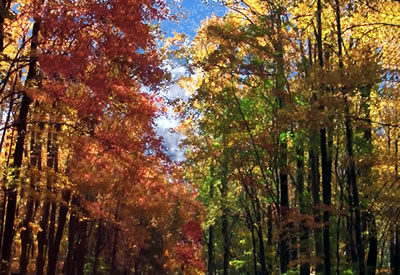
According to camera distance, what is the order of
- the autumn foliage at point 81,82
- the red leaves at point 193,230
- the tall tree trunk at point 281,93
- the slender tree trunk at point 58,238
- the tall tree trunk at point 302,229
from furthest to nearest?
the red leaves at point 193,230 < the slender tree trunk at point 58,238 < the tall tree trunk at point 281,93 < the tall tree trunk at point 302,229 < the autumn foliage at point 81,82

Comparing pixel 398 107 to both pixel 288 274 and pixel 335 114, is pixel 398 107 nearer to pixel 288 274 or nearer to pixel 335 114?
pixel 288 274

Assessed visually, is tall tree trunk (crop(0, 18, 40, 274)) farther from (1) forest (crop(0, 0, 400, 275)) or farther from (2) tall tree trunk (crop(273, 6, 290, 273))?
(2) tall tree trunk (crop(273, 6, 290, 273))

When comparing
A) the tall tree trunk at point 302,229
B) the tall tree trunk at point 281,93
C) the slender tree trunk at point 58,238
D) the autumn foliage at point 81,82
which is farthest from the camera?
the slender tree trunk at point 58,238

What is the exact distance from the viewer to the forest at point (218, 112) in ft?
34.1

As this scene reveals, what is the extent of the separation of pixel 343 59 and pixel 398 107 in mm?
7261

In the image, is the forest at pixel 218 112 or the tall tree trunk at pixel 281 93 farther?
the tall tree trunk at pixel 281 93

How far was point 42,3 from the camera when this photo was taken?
35.0 ft

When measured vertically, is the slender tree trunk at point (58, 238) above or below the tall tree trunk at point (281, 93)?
below

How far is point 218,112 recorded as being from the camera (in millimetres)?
18688

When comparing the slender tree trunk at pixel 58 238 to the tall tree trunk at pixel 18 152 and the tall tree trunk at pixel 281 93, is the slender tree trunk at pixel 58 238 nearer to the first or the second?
the tall tree trunk at pixel 18 152

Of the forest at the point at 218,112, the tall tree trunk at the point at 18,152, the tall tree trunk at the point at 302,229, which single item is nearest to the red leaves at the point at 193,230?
the forest at the point at 218,112

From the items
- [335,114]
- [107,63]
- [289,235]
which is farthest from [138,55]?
[289,235]

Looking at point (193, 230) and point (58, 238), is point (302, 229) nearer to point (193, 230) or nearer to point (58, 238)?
point (58, 238)

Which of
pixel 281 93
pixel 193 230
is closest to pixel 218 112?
pixel 281 93
